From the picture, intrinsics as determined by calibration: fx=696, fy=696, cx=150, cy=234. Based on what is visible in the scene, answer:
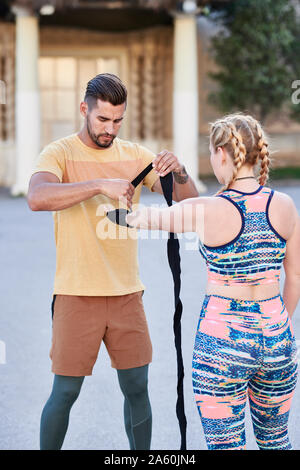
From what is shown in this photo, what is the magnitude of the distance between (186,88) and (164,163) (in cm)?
1345

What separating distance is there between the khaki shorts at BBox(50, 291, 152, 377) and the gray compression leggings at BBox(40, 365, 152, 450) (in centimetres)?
4

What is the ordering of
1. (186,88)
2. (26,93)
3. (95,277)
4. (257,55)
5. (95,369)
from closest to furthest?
1. (95,277)
2. (95,369)
3. (26,93)
4. (186,88)
5. (257,55)

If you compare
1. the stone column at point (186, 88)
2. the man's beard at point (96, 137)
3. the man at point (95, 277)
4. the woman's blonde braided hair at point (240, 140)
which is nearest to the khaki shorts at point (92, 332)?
the man at point (95, 277)

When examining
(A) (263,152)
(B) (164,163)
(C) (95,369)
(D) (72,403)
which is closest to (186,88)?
(C) (95,369)

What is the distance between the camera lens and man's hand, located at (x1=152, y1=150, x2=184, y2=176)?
2.83m

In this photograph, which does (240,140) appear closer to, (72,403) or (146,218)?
(146,218)

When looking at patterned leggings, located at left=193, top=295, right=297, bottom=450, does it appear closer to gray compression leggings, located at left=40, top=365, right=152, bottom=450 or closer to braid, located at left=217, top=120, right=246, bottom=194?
braid, located at left=217, top=120, right=246, bottom=194

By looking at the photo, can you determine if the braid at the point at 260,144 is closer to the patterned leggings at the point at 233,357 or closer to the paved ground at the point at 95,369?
the patterned leggings at the point at 233,357

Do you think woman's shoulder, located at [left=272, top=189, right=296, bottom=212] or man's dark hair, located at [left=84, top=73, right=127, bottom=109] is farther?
man's dark hair, located at [left=84, top=73, right=127, bottom=109]

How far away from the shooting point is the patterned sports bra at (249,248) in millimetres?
2430

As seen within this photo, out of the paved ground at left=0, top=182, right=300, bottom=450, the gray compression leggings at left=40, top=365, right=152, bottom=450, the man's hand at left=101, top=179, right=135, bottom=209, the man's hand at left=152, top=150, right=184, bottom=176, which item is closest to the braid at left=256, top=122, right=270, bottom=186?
the man's hand at left=152, top=150, right=184, bottom=176

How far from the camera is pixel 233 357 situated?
95.6 inches
